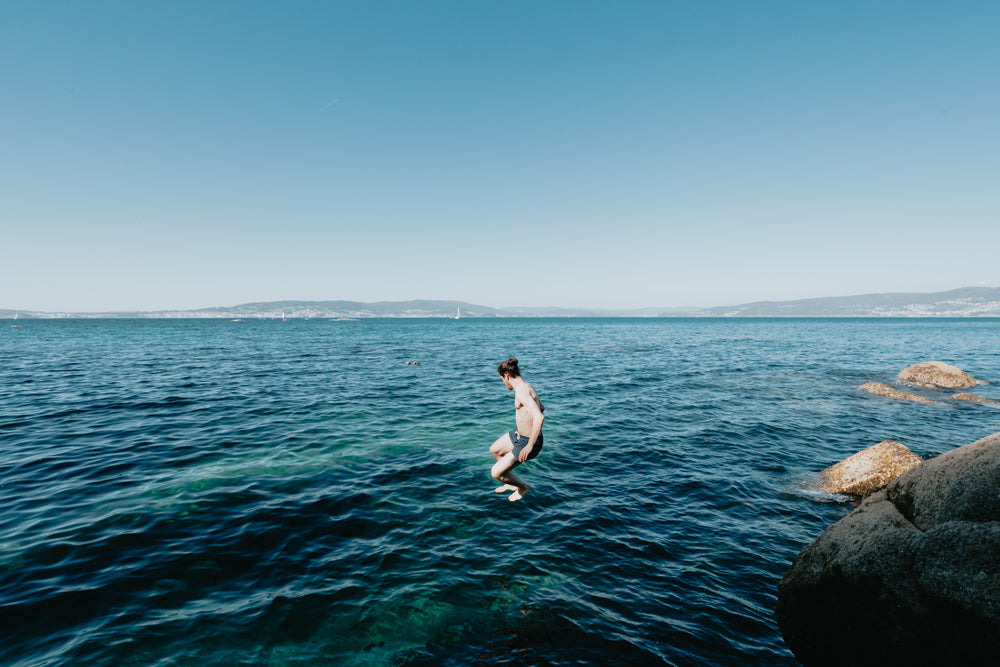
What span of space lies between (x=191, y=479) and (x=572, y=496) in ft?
34.5

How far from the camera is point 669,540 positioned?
8.90m

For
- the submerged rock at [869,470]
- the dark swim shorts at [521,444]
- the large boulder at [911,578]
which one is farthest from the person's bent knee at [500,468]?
the submerged rock at [869,470]

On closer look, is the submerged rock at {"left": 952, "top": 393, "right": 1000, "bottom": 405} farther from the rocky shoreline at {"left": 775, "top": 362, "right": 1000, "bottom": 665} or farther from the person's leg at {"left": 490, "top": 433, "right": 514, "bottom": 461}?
the person's leg at {"left": 490, "top": 433, "right": 514, "bottom": 461}

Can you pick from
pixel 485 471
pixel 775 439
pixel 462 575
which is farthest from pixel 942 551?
pixel 775 439

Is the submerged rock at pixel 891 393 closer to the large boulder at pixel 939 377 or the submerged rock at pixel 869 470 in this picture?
the large boulder at pixel 939 377

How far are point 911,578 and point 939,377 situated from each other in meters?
31.6

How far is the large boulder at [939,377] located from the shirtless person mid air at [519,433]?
1254 inches

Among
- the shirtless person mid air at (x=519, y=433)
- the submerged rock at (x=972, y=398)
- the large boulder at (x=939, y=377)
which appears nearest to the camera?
the shirtless person mid air at (x=519, y=433)

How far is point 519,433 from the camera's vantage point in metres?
9.02

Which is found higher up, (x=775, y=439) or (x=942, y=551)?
(x=942, y=551)

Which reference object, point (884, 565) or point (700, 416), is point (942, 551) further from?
point (700, 416)

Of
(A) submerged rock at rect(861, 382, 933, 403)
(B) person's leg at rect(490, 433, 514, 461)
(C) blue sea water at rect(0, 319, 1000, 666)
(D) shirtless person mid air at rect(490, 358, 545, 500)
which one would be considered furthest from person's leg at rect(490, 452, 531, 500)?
(A) submerged rock at rect(861, 382, 933, 403)

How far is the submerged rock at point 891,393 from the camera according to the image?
2242cm

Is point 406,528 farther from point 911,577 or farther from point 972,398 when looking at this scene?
point 972,398
